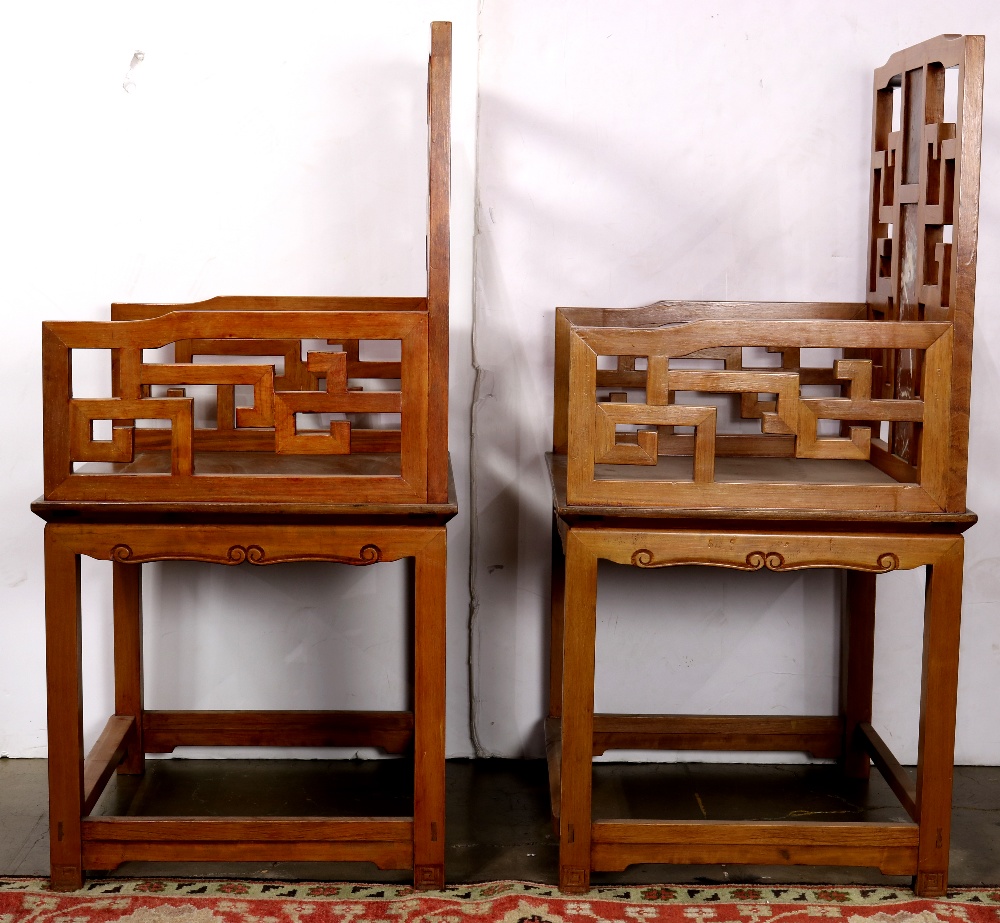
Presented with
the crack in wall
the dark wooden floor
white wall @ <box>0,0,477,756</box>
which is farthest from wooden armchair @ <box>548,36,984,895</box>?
white wall @ <box>0,0,477,756</box>

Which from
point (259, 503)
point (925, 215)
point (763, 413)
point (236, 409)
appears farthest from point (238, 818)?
point (925, 215)

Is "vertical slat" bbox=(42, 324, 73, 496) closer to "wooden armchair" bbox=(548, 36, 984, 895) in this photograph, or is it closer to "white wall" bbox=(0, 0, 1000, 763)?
"white wall" bbox=(0, 0, 1000, 763)

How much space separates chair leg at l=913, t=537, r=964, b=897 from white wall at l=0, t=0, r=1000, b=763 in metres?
0.60

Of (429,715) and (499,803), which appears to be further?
(499,803)

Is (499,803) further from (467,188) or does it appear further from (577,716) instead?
(467,188)

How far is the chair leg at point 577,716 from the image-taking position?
1910 millimetres

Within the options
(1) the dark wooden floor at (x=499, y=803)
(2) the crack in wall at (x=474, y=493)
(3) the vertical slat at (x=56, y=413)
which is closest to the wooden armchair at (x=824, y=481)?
(1) the dark wooden floor at (x=499, y=803)

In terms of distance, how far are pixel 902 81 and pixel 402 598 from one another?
4.61 feet

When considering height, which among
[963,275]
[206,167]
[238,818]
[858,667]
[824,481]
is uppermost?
[206,167]

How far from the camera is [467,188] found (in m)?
2.38

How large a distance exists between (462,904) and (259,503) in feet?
2.39

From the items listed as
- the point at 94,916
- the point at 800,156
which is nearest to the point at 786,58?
the point at 800,156

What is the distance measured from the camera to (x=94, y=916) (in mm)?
1888

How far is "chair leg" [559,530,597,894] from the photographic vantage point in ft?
6.27
